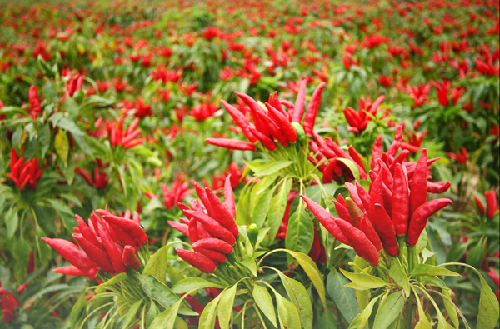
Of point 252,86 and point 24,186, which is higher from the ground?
point 252,86

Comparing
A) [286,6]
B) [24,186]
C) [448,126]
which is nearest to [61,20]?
[286,6]

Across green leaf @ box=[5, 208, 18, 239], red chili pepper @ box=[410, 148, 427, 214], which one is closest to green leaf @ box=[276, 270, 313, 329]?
red chili pepper @ box=[410, 148, 427, 214]

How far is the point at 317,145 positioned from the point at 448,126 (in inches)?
74.7

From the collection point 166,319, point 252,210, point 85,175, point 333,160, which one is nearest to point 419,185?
point 333,160

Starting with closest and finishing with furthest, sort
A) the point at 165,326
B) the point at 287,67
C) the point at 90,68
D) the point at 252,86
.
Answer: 1. the point at 165,326
2. the point at 252,86
3. the point at 287,67
4. the point at 90,68

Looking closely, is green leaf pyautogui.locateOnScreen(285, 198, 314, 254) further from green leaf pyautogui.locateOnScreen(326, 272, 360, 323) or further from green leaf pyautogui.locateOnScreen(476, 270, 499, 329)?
green leaf pyautogui.locateOnScreen(476, 270, 499, 329)

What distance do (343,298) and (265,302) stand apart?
228mm

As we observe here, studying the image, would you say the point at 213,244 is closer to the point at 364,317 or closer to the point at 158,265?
the point at 158,265

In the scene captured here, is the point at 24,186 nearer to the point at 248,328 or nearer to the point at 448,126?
the point at 248,328

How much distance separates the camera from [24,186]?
1249mm

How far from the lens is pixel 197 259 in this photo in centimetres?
69

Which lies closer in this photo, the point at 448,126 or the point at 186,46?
the point at 448,126

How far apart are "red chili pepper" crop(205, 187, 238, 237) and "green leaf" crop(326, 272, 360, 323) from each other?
12.8 inches

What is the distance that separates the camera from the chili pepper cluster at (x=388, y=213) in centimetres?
60
